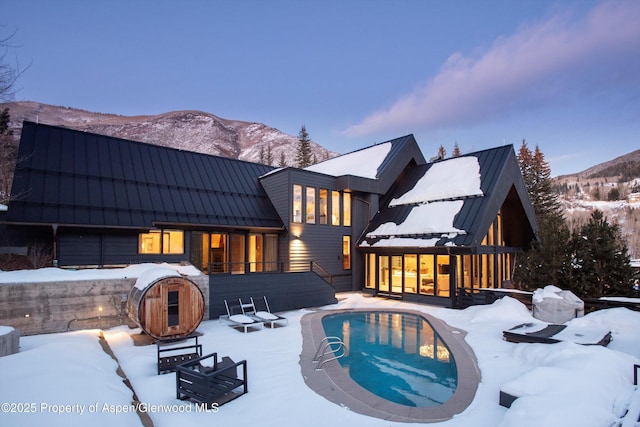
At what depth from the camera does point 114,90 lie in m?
170

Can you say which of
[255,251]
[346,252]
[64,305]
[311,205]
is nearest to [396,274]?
[346,252]

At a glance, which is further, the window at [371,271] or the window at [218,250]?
the window at [371,271]

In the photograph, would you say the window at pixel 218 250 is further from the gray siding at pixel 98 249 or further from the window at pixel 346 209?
the window at pixel 346 209

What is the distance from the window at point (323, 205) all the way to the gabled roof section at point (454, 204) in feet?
8.66

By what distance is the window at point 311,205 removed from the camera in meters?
19.2

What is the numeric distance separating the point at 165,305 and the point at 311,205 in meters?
10.8

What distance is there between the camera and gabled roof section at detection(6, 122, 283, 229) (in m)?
13.3

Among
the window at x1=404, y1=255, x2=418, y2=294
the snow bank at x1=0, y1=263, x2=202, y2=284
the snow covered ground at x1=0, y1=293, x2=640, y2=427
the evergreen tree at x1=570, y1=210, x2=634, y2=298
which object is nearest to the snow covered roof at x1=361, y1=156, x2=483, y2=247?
the window at x1=404, y1=255, x2=418, y2=294

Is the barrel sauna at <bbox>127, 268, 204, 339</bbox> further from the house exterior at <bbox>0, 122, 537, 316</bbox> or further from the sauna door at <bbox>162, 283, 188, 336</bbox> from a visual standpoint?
Result: the house exterior at <bbox>0, 122, 537, 316</bbox>

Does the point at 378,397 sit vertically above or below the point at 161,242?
below

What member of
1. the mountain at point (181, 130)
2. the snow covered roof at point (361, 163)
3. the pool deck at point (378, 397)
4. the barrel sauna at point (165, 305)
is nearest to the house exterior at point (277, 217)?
the snow covered roof at point (361, 163)

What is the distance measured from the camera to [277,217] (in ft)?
62.2

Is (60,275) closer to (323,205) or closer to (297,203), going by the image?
(297,203)

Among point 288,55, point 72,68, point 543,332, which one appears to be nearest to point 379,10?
point 543,332
